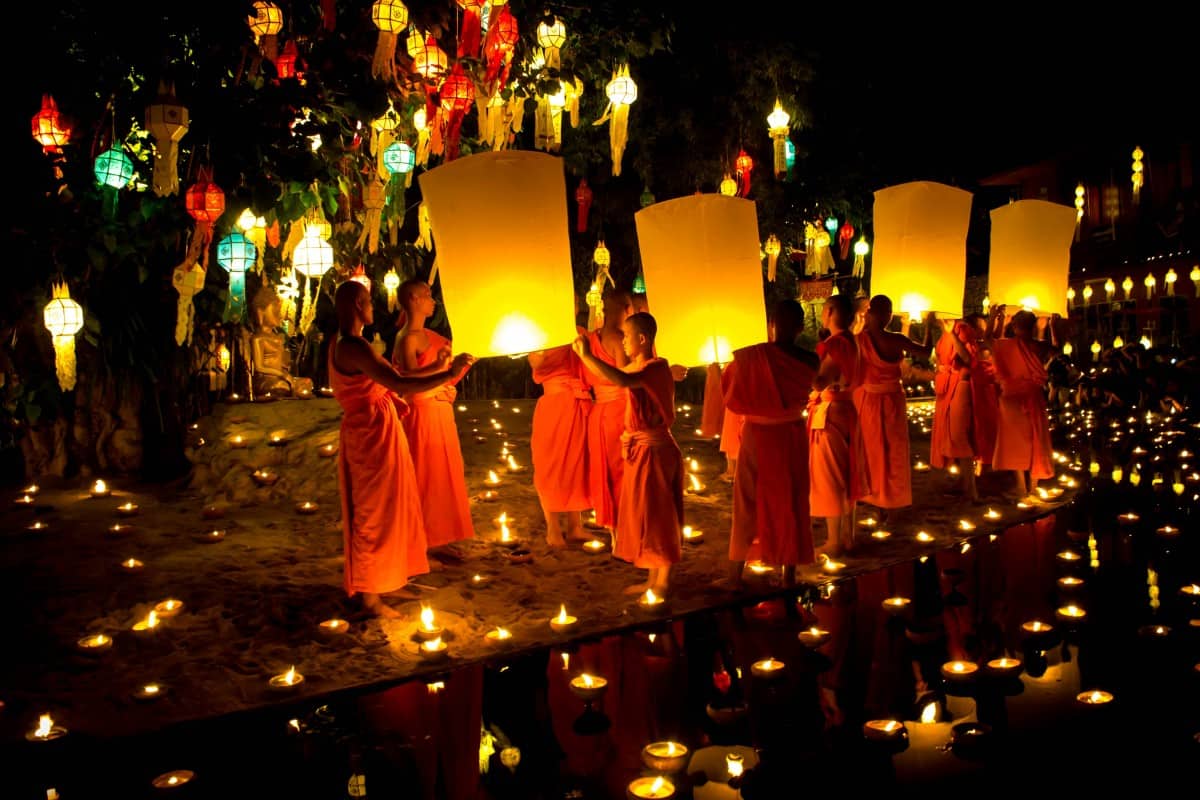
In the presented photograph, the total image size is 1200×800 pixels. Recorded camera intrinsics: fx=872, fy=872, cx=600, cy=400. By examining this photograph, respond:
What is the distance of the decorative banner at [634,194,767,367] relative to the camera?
4.68 meters

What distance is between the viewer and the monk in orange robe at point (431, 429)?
5.57 m

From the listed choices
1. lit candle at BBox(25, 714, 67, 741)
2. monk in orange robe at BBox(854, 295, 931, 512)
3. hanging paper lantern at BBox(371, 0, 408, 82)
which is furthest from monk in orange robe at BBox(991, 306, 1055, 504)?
lit candle at BBox(25, 714, 67, 741)

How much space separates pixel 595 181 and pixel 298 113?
7.29 meters

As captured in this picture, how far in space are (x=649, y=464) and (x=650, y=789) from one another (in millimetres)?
2328

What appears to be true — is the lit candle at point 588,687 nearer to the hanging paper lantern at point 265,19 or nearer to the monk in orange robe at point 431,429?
the monk in orange robe at point 431,429

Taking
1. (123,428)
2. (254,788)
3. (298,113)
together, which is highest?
(298,113)

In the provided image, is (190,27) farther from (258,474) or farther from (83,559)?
(258,474)

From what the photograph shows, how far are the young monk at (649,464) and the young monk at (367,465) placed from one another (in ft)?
3.35

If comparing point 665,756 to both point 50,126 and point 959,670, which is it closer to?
point 959,670

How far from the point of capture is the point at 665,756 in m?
3.00

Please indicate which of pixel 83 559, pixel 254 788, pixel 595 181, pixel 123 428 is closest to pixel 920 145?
pixel 595 181

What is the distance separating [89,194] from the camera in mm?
5977

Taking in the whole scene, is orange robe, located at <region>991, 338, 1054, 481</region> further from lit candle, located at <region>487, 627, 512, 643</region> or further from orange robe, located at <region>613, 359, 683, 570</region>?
lit candle, located at <region>487, 627, 512, 643</region>

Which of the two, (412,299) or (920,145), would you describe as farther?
(920,145)
